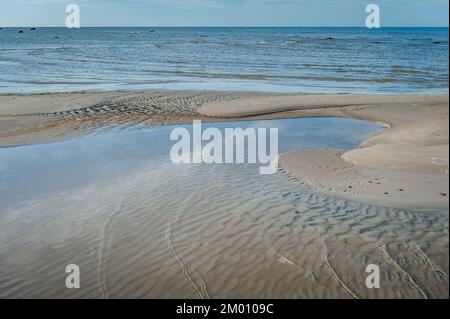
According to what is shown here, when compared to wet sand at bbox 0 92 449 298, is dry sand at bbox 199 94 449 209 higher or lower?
higher

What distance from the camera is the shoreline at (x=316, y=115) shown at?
682 centimetres

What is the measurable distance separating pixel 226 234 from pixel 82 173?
437cm

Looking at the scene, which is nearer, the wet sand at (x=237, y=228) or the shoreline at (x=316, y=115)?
the wet sand at (x=237, y=228)

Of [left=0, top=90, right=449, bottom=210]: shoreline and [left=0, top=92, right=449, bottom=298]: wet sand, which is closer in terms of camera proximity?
[left=0, top=92, right=449, bottom=298]: wet sand

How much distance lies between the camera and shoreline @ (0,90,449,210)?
22.4ft

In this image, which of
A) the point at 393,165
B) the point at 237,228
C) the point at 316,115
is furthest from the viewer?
the point at 316,115

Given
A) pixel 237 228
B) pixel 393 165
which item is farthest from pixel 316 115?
pixel 237 228

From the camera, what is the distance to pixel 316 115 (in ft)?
50.3

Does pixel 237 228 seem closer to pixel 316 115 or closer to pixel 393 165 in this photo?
pixel 393 165

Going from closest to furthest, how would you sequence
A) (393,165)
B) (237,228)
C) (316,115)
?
(237,228), (393,165), (316,115)

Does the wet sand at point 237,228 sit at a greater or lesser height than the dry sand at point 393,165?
lesser

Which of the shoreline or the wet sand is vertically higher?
the shoreline

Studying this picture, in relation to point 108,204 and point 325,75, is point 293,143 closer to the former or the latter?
point 108,204

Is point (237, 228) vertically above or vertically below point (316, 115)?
below
